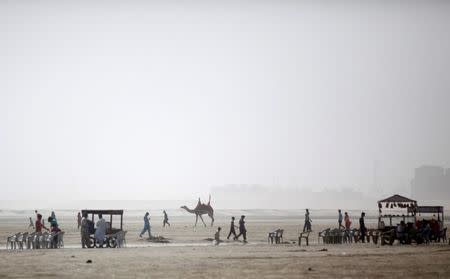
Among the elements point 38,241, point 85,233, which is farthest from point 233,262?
point 38,241

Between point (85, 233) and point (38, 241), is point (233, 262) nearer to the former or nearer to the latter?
point (85, 233)

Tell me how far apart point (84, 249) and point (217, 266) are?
11413mm

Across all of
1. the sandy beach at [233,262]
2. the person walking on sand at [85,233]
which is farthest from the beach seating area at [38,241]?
the sandy beach at [233,262]

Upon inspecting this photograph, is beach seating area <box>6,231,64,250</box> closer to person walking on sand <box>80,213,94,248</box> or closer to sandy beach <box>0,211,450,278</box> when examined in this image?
person walking on sand <box>80,213,94,248</box>

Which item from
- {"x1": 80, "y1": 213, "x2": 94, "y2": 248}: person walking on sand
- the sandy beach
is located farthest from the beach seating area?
the sandy beach

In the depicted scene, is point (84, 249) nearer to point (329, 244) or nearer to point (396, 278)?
point (329, 244)

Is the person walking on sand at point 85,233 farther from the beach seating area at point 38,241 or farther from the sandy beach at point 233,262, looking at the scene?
the sandy beach at point 233,262

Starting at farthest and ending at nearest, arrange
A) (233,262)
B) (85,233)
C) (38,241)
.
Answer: (85,233)
(38,241)
(233,262)

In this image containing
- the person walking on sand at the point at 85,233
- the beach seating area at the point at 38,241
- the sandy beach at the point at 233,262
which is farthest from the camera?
the person walking on sand at the point at 85,233

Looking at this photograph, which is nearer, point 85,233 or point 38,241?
point 38,241

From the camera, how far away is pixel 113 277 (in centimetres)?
2223

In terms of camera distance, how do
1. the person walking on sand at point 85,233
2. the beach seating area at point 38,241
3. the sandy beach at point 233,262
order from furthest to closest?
the person walking on sand at point 85,233 → the beach seating area at point 38,241 → the sandy beach at point 233,262

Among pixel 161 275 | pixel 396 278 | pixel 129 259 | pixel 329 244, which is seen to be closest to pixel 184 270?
pixel 161 275

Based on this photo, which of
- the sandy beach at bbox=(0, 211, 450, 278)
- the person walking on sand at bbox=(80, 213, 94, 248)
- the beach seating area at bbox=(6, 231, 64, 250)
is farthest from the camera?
the person walking on sand at bbox=(80, 213, 94, 248)
